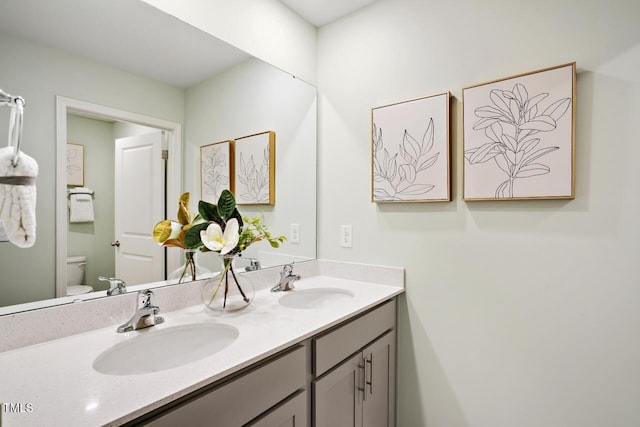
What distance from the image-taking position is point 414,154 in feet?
5.09

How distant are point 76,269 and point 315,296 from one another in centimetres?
102

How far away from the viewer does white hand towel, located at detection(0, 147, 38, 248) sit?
0.84 meters

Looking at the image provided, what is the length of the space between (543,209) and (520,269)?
26 centimetres

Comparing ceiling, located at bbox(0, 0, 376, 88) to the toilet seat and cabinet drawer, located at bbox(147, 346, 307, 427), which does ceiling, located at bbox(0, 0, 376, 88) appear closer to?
the toilet seat

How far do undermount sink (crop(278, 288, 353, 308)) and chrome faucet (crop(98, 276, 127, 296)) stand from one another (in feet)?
2.26

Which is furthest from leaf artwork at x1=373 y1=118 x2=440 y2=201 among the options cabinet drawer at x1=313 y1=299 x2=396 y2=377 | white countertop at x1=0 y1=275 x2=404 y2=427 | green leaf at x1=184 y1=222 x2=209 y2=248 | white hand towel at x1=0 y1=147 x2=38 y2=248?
white hand towel at x1=0 y1=147 x2=38 y2=248

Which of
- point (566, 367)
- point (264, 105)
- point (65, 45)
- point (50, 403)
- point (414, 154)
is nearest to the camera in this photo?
point (50, 403)

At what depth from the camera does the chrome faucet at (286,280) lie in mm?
1616

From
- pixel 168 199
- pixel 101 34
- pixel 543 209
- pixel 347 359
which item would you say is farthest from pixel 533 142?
pixel 101 34

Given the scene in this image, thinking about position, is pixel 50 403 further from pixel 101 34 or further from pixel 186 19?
pixel 186 19

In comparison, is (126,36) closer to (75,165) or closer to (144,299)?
(75,165)

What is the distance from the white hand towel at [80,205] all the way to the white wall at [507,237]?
1185 millimetres

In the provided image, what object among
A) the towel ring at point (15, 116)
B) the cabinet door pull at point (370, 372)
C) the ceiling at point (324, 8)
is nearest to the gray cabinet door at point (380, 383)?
the cabinet door pull at point (370, 372)
